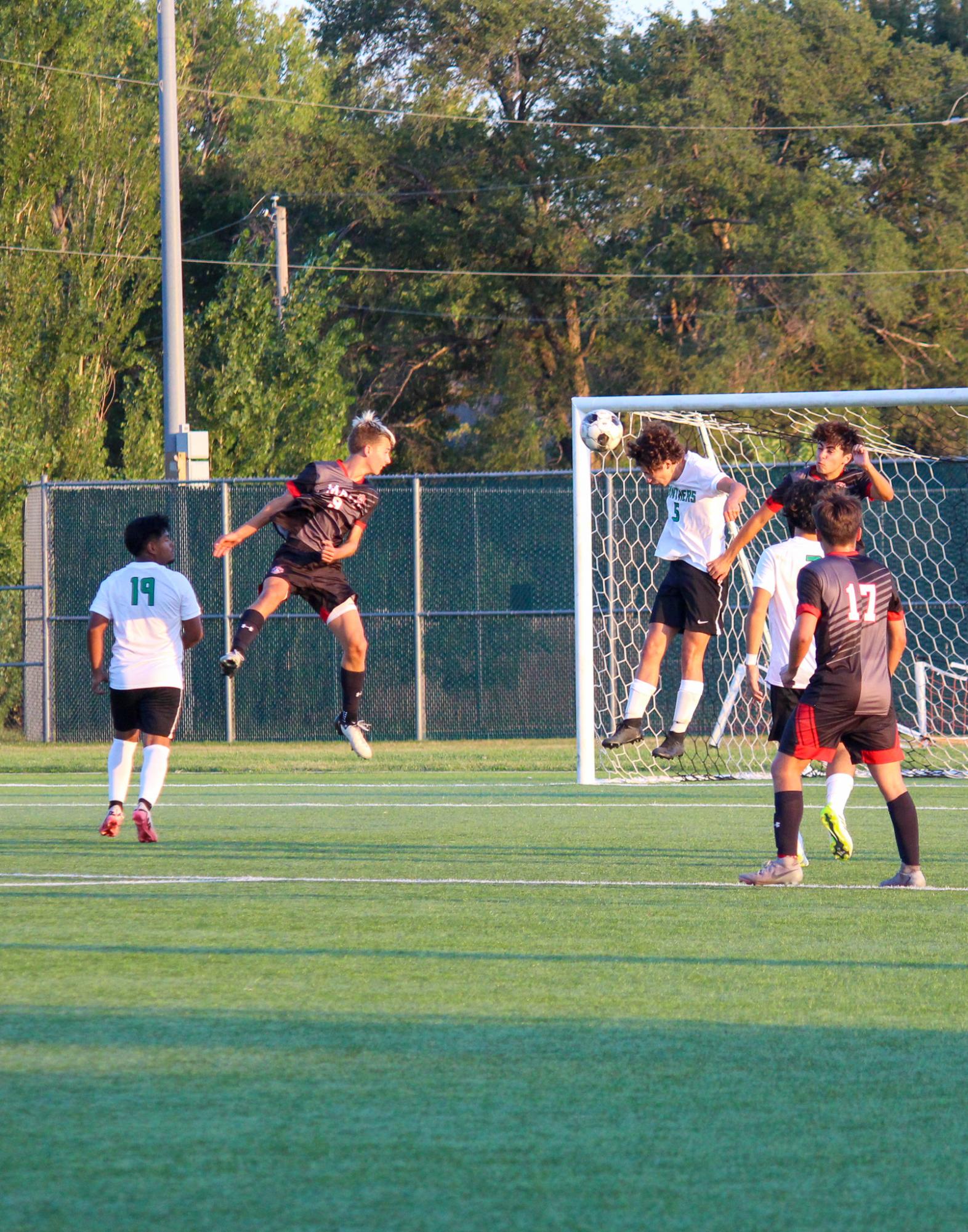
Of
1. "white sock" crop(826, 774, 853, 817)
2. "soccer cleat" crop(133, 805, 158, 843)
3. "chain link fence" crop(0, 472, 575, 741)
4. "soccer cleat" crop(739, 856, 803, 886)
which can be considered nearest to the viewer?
"soccer cleat" crop(739, 856, 803, 886)

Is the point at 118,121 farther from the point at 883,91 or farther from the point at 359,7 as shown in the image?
the point at 883,91

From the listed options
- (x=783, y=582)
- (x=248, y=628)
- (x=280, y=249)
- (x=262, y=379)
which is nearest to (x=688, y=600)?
(x=783, y=582)

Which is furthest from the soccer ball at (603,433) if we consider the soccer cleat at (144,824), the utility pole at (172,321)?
the utility pole at (172,321)

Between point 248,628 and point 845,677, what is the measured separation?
415 centimetres

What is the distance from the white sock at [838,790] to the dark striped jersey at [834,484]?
1.23 metres

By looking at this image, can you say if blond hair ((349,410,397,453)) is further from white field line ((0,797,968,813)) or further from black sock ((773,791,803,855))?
black sock ((773,791,803,855))

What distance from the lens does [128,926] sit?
6172mm

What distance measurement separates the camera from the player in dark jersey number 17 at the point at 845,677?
6.93 m

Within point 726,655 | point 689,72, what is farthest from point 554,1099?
point 689,72

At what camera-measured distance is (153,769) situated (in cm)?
912

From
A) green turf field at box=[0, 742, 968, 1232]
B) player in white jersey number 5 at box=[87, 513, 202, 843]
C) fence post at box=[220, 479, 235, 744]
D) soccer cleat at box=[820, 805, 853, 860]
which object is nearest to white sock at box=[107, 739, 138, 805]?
player in white jersey number 5 at box=[87, 513, 202, 843]

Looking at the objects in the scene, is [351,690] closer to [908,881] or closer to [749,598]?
[908,881]

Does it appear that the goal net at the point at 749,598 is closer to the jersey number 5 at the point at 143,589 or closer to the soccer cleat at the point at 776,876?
the jersey number 5 at the point at 143,589

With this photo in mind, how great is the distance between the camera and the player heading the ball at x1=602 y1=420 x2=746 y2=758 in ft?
33.3
